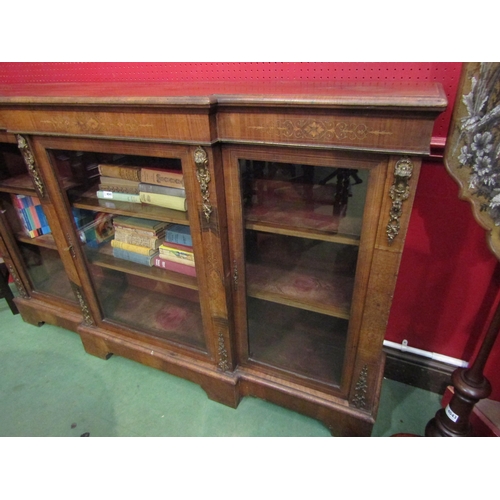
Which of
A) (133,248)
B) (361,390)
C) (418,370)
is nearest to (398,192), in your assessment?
(361,390)

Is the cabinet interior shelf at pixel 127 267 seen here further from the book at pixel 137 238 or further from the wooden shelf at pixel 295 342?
the wooden shelf at pixel 295 342

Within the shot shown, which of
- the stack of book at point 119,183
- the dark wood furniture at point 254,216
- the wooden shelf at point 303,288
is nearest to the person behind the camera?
the dark wood furniture at point 254,216

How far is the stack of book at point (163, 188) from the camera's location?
1.23 metres

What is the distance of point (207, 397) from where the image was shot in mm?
1630

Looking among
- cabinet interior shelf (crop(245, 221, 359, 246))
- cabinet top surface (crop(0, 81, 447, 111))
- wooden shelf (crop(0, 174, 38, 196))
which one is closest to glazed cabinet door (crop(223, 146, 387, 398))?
cabinet interior shelf (crop(245, 221, 359, 246))

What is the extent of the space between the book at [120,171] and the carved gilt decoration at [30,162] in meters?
0.26

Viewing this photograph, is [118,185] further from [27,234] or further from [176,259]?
[27,234]

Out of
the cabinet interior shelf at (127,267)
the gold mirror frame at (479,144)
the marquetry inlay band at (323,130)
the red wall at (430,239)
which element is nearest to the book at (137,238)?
the cabinet interior shelf at (127,267)

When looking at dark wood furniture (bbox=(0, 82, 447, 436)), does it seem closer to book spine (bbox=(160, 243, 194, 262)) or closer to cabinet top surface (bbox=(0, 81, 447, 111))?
cabinet top surface (bbox=(0, 81, 447, 111))

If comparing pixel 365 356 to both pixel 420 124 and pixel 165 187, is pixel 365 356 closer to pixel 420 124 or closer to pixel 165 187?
pixel 420 124

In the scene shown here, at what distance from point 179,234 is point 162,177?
0.27 meters

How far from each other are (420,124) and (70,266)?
163 cm

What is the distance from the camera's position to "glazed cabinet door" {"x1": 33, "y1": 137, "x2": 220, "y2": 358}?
1232 millimetres

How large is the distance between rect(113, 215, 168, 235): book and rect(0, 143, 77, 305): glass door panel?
473 mm
